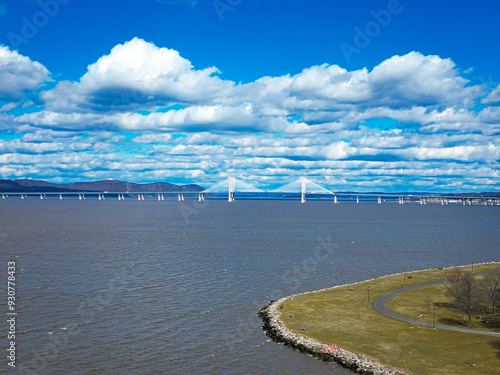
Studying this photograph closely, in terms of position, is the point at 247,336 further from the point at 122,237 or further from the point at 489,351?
the point at 122,237

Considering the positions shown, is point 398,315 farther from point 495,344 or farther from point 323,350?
point 323,350

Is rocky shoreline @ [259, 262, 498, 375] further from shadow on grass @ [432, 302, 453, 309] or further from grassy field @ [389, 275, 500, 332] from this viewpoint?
shadow on grass @ [432, 302, 453, 309]

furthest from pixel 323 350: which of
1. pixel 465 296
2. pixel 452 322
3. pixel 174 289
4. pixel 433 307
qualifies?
pixel 174 289

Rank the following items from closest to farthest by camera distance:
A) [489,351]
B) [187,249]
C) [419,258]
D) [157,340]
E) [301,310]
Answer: [489,351] < [157,340] < [301,310] < [419,258] < [187,249]

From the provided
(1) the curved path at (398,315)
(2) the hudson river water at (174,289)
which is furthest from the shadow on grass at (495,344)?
(2) the hudson river water at (174,289)

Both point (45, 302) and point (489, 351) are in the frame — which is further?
point (45, 302)

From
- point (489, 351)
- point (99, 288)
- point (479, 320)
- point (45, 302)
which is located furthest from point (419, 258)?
point (45, 302)

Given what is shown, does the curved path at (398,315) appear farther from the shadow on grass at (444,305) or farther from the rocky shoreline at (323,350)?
the rocky shoreline at (323,350)

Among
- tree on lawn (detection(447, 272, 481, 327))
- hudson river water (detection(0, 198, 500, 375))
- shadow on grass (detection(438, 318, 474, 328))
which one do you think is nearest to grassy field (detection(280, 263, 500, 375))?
shadow on grass (detection(438, 318, 474, 328))
